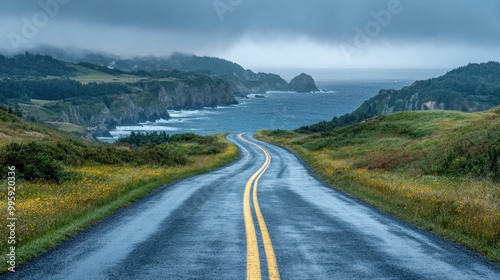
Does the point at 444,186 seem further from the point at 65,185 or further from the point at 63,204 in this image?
the point at 65,185

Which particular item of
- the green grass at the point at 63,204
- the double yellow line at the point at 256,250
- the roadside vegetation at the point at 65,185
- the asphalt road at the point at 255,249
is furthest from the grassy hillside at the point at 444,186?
the roadside vegetation at the point at 65,185

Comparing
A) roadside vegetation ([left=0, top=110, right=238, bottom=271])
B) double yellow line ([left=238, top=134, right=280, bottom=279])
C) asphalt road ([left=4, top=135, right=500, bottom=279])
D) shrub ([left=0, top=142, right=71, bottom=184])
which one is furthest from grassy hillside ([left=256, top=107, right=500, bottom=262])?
shrub ([left=0, top=142, right=71, bottom=184])

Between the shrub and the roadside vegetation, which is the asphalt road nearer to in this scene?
the roadside vegetation

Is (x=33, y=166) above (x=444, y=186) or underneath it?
above

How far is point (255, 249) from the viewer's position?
7977 millimetres

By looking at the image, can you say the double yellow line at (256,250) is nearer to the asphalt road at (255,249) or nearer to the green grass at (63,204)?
the asphalt road at (255,249)

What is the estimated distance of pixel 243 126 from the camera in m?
170

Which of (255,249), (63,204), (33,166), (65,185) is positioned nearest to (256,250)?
(255,249)

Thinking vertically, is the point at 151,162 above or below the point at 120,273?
below

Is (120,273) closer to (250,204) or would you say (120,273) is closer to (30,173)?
(250,204)

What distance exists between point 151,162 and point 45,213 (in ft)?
72.2

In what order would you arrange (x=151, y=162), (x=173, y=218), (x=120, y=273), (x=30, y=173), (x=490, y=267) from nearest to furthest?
(x=120, y=273)
(x=490, y=267)
(x=173, y=218)
(x=30, y=173)
(x=151, y=162)

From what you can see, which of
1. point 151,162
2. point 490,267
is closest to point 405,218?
point 490,267

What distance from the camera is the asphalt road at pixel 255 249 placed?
6598 millimetres
